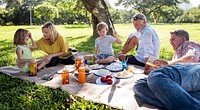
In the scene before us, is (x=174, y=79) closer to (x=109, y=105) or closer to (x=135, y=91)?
(x=135, y=91)

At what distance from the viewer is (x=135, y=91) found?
2834 millimetres

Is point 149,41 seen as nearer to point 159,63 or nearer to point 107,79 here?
point 159,63

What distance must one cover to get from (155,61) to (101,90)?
0.83 m

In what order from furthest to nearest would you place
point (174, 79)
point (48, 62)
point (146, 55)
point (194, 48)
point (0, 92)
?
point (48, 62) < point (146, 55) < point (0, 92) < point (194, 48) < point (174, 79)

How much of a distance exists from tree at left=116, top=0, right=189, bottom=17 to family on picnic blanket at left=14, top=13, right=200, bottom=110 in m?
31.4

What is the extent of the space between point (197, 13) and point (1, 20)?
28151 millimetres

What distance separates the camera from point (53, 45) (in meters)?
4.53

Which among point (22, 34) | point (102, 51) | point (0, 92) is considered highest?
point (22, 34)

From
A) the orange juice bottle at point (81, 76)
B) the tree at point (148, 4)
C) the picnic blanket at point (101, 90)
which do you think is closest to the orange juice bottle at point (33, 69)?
the picnic blanket at point (101, 90)

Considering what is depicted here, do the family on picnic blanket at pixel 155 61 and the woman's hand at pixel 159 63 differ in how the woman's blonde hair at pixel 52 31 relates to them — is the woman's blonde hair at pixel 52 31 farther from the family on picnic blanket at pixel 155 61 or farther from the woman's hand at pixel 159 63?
the woman's hand at pixel 159 63

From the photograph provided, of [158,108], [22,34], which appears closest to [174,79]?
[158,108]

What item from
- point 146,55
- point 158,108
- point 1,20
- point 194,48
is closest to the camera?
point 158,108

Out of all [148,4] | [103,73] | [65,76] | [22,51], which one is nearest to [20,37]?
[22,51]

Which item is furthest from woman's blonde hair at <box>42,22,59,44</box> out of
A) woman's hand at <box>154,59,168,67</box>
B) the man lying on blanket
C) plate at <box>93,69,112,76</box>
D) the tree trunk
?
the tree trunk
